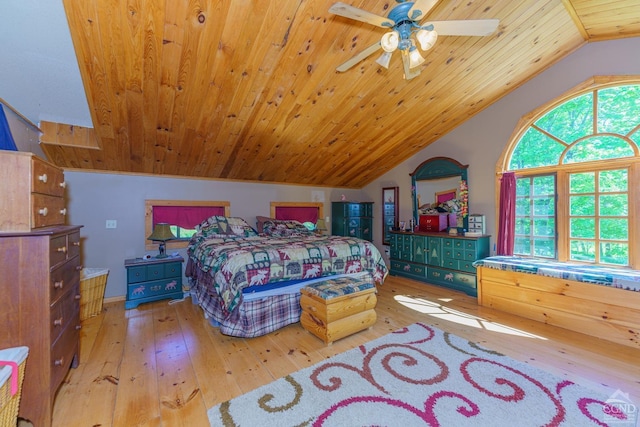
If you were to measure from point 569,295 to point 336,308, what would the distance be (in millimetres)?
2393

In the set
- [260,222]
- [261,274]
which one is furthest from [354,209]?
[261,274]

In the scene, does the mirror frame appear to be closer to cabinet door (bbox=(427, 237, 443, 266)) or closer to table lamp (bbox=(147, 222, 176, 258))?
cabinet door (bbox=(427, 237, 443, 266))

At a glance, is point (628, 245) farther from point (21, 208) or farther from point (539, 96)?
point (21, 208)

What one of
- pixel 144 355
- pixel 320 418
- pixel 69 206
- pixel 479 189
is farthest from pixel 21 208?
pixel 479 189

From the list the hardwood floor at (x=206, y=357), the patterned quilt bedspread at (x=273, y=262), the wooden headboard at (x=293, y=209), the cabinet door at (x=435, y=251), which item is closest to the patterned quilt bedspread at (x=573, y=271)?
the hardwood floor at (x=206, y=357)

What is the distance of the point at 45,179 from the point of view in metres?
1.50

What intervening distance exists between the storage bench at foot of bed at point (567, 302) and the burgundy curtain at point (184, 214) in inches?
163

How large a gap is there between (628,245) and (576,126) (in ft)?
4.90

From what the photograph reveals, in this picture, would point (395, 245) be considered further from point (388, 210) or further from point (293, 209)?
point (293, 209)

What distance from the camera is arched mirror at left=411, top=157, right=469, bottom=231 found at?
420 cm

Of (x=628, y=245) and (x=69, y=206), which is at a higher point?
(x=69, y=206)

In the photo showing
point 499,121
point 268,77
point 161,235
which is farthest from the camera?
point 499,121

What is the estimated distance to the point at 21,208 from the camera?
1343mm

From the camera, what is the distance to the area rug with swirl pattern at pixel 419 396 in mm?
1513
